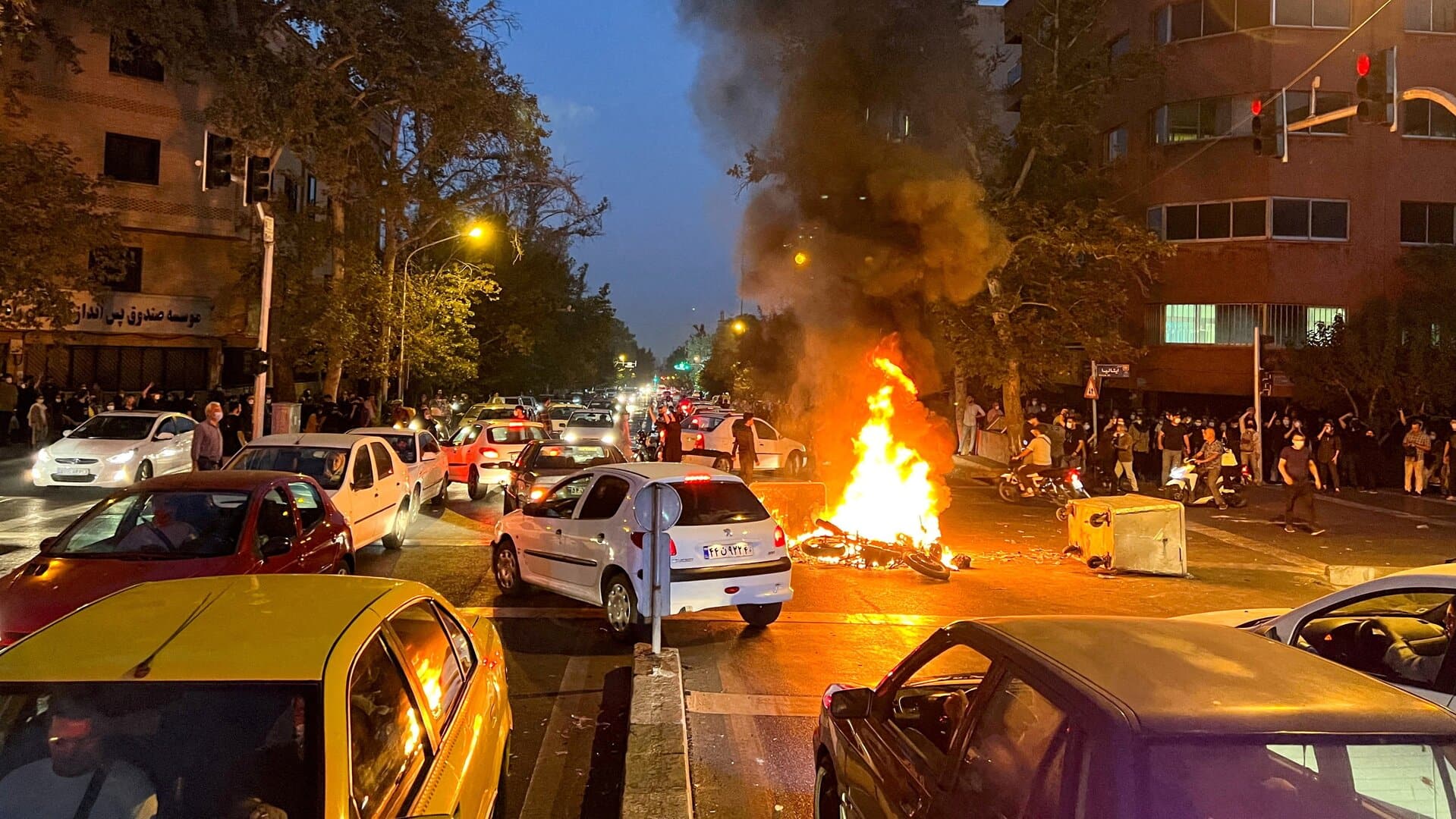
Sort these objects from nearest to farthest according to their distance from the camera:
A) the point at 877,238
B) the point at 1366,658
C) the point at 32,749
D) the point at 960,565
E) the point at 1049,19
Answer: the point at 32,749 → the point at 1366,658 → the point at 960,565 → the point at 877,238 → the point at 1049,19

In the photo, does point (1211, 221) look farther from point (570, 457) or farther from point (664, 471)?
point (664, 471)

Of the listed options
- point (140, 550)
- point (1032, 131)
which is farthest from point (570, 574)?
point (1032, 131)

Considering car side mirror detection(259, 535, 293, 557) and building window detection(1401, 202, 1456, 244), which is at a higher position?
building window detection(1401, 202, 1456, 244)

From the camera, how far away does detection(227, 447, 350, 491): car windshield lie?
1077 centimetres

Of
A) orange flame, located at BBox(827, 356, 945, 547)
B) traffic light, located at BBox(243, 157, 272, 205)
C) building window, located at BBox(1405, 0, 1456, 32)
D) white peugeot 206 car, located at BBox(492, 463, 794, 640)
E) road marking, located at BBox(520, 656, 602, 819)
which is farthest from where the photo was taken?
building window, located at BBox(1405, 0, 1456, 32)

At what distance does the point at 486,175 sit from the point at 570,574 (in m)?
25.3

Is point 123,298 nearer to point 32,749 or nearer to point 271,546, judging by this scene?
point 271,546

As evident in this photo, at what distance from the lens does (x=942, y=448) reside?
→ 1702 cm

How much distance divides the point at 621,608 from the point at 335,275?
23082mm

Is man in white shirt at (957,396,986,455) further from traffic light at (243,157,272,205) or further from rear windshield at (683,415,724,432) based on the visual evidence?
traffic light at (243,157,272,205)

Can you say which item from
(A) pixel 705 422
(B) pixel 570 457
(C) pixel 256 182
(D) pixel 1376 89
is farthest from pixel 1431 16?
(C) pixel 256 182

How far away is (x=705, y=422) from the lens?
2362 cm

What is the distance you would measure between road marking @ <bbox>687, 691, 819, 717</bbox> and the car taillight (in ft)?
4.21

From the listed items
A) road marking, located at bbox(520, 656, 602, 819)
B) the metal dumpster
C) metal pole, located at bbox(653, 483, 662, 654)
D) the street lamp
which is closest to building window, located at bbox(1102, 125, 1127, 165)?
the street lamp
